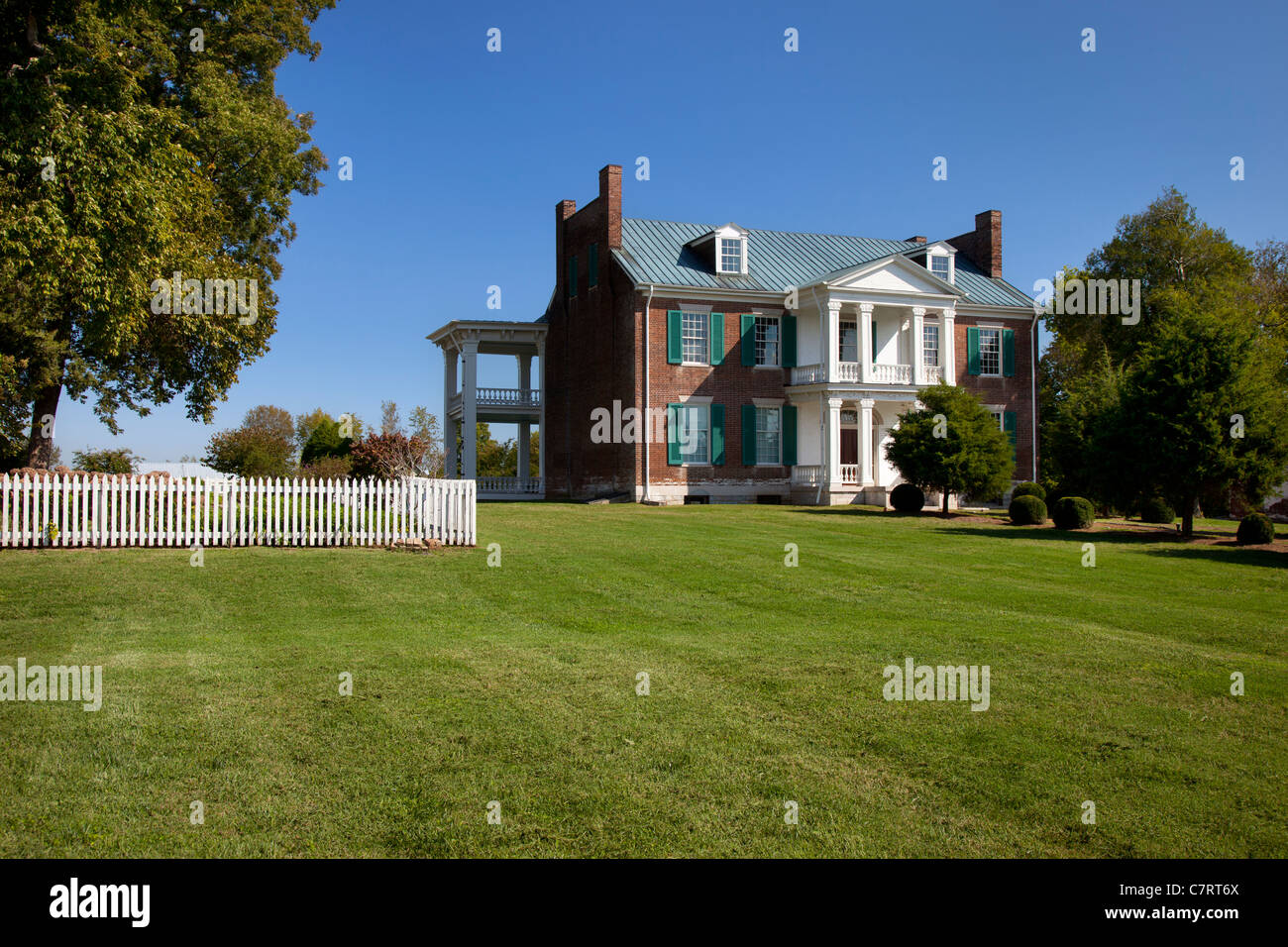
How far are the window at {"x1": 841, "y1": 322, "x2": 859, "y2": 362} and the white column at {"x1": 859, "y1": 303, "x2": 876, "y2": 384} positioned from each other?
→ 168cm

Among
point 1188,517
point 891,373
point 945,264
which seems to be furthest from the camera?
point 945,264

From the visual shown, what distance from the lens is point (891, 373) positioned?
32281 millimetres

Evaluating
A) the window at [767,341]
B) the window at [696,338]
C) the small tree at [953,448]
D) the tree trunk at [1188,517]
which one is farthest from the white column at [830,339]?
the tree trunk at [1188,517]

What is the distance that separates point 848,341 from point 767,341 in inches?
125

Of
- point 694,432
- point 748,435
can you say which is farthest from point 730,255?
point 694,432

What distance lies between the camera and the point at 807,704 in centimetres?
682

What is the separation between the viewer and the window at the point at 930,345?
113 feet

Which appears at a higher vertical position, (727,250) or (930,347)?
(727,250)

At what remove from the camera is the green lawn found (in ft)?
15.3

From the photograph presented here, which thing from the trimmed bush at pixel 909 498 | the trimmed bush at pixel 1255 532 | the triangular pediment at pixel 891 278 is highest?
the triangular pediment at pixel 891 278

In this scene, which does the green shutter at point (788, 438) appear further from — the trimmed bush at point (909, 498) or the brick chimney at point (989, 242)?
the brick chimney at point (989, 242)

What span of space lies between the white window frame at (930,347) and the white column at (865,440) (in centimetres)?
350

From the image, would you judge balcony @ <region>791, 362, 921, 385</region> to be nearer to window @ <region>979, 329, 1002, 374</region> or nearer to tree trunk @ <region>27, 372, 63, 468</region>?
window @ <region>979, 329, 1002, 374</region>

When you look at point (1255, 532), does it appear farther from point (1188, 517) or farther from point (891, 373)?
point (891, 373)
